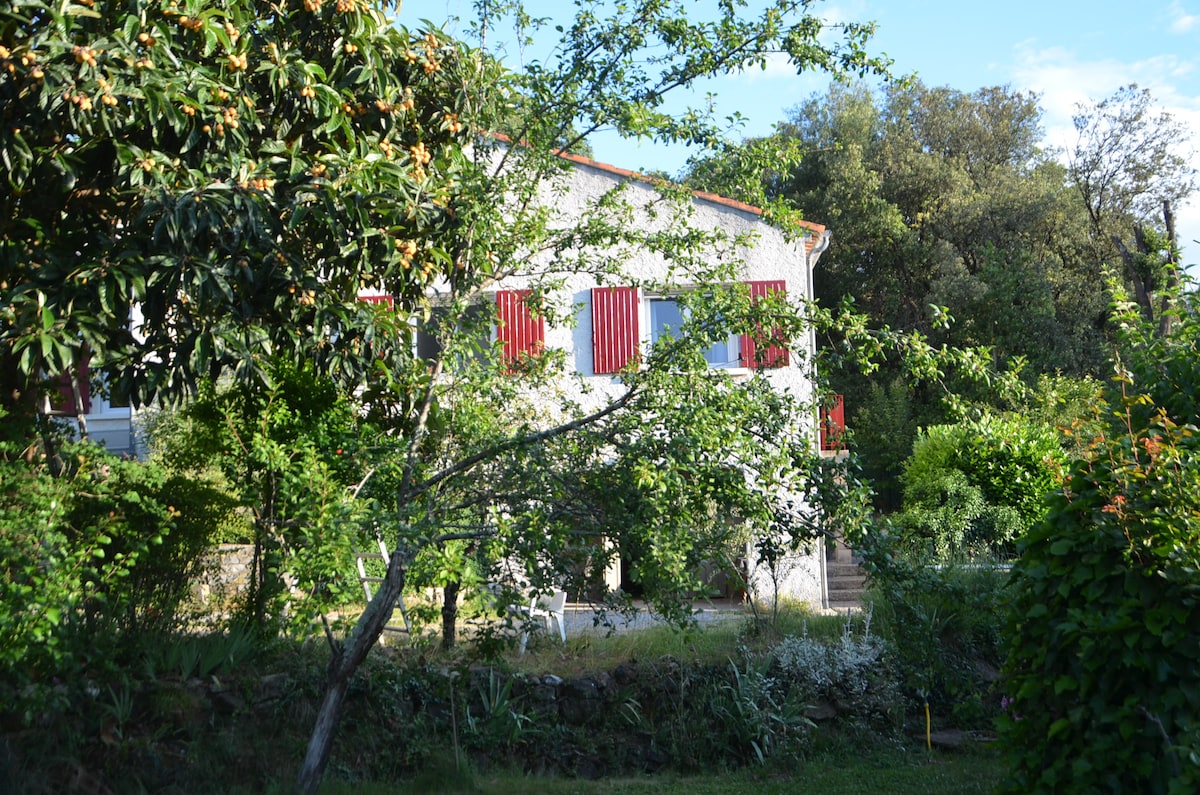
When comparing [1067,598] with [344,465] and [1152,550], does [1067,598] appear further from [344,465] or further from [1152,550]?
[344,465]

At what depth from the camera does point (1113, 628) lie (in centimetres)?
425

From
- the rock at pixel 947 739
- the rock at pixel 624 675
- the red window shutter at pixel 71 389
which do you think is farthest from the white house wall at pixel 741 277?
the red window shutter at pixel 71 389

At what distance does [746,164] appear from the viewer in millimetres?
7590

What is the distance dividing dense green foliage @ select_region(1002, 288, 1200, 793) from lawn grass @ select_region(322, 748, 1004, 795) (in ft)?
9.24

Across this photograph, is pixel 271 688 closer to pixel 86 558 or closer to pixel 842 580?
pixel 86 558

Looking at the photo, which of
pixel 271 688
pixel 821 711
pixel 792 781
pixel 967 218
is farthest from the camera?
pixel 967 218

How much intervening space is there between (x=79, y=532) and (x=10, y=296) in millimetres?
2188

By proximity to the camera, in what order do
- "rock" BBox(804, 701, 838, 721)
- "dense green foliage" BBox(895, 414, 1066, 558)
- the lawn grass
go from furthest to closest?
"dense green foliage" BBox(895, 414, 1066, 558) → "rock" BBox(804, 701, 838, 721) → the lawn grass

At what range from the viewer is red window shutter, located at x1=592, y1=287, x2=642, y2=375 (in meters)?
13.9

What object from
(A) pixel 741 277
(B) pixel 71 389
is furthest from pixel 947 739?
(B) pixel 71 389

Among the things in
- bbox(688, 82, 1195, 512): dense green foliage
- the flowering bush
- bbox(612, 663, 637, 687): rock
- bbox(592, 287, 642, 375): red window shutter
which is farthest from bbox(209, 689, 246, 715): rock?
bbox(688, 82, 1195, 512): dense green foliage

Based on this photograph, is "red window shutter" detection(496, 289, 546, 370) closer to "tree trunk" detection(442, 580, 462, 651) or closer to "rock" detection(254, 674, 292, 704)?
"tree trunk" detection(442, 580, 462, 651)

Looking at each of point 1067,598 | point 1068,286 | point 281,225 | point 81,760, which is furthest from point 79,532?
point 1068,286

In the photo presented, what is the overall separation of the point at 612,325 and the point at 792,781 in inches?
288
